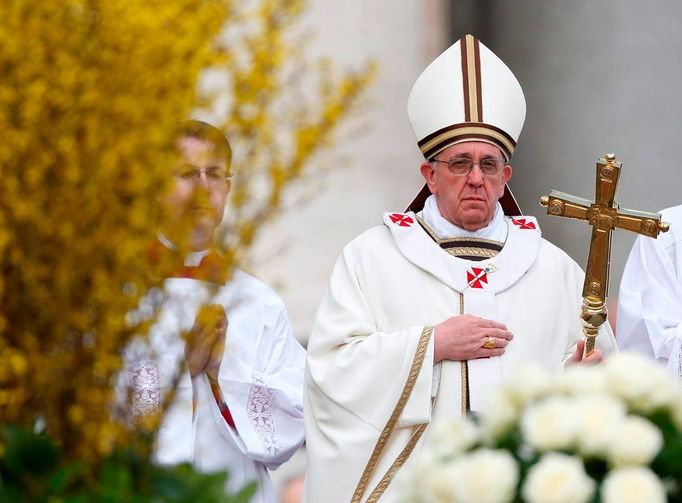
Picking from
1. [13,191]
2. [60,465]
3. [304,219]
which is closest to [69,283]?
[13,191]

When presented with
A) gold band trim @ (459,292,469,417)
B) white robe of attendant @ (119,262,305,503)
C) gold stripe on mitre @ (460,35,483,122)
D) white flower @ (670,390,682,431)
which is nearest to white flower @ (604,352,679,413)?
white flower @ (670,390,682,431)

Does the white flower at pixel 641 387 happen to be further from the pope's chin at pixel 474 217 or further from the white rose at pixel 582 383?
the pope's chin at pixel 474 217

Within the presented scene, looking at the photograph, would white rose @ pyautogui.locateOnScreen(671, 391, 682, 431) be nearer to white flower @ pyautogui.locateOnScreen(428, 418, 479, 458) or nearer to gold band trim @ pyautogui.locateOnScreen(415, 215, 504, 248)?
white flower @ pyautogui.locateOnScreen(428, 418, 479, 458)

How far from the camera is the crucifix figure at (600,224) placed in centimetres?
409

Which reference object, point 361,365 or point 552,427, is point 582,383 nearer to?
point 552,427

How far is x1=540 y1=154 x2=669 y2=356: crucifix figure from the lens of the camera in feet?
13.4

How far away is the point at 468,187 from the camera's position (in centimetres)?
453

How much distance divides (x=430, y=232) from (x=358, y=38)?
12.5 feet

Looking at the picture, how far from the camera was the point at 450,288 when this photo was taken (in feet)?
15.1

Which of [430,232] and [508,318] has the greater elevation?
[430,232]

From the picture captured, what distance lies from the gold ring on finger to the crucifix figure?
1.12 feet

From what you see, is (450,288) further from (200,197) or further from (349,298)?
(200,197)

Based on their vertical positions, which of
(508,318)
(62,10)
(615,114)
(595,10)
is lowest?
(62,10)

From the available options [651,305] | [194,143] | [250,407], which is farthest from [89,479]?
[651,305]
